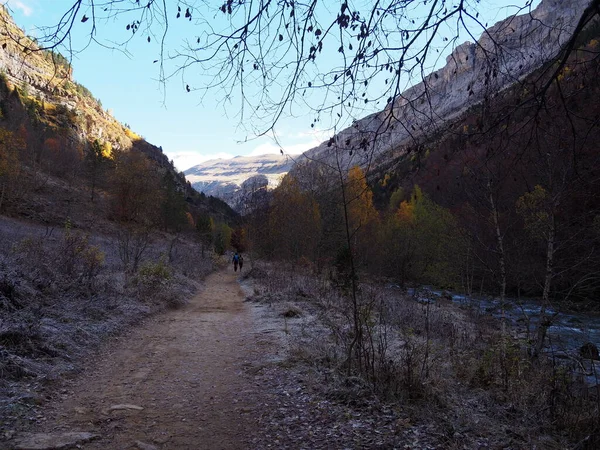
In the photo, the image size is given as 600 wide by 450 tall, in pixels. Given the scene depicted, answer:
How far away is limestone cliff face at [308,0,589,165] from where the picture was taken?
9.09 ft

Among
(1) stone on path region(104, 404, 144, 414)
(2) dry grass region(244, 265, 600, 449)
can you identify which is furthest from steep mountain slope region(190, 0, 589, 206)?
(1) stone on path region(104, 404, 144, 414)

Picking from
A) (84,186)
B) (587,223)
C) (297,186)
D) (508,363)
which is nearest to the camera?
(508,363)

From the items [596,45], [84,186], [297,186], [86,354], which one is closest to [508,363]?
[596,45]

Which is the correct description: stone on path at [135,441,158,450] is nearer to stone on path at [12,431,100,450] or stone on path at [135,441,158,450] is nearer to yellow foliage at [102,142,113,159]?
stone on path at [12,431,100,450]

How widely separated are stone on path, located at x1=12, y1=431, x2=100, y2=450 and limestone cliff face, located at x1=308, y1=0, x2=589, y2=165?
343 cm

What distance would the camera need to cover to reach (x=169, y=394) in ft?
15.1

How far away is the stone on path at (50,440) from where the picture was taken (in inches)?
124

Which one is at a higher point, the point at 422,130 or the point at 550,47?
the point at 550,47

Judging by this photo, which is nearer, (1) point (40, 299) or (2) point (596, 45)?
(2) point (596, 45)

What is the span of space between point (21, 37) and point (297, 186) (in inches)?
1189

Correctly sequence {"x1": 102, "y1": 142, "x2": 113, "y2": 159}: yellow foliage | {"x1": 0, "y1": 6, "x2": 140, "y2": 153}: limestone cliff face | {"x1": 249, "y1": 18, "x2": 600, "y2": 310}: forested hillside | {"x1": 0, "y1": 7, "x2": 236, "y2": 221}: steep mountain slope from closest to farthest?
1. {"x1": 0, "y1": 6, "x2": 140, "y2": 153}: limestone cliff face
2. {"x1": 0, "y1": 7, "x2": 236, "y2": 221}: steep mountain slope
3. {"x1": 249, "y1": 18, "x2": 600, "y2": 310}: forested hillside
4. {"x1": 102, "y1": 142, "x2": 113, "y2": 159}: yellow foliage

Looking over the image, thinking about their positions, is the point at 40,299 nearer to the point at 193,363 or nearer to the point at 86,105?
the point at 193,363

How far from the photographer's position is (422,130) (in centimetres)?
293

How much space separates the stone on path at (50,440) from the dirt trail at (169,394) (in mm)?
115
